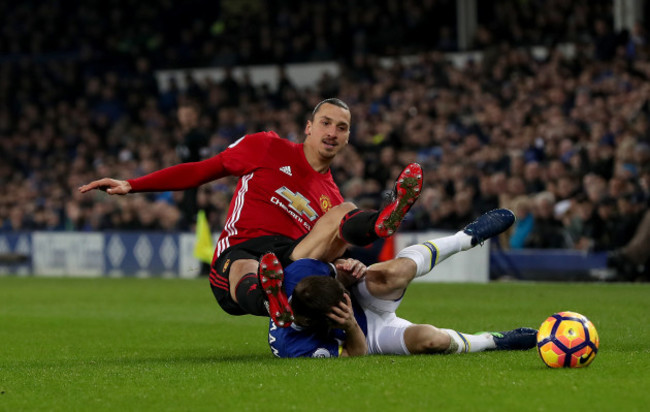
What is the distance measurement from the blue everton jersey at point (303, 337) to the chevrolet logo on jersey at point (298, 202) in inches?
49.3

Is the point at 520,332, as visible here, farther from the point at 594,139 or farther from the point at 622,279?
the point at 594,139

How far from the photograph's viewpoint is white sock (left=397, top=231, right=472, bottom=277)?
310 inches

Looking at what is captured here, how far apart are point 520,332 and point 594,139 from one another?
10.5 meters

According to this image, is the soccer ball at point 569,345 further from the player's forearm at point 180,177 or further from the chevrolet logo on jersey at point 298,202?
the player's forearm at point 180,177

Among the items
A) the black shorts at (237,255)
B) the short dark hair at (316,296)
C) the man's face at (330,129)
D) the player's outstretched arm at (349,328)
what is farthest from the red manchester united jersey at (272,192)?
the short dark hair at (316,296)

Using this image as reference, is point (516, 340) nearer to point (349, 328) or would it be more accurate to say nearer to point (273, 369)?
point (349, 328)

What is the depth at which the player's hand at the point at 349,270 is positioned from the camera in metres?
7.71

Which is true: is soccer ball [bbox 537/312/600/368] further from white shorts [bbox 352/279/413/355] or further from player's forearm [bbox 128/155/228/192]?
player's forearm [bbox 128/155/228/192]

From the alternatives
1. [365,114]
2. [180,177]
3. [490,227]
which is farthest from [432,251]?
[365,114]

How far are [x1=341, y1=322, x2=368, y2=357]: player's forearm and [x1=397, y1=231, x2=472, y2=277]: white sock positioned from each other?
622mm

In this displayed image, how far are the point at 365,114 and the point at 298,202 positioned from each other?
14.5m

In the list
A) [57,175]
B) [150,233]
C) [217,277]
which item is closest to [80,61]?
[57,175]

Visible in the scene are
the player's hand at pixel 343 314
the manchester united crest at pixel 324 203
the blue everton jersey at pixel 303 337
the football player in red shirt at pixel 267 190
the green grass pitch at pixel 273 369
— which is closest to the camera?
the green grass pitch at pixel 273 369

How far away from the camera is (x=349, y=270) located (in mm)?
7730
